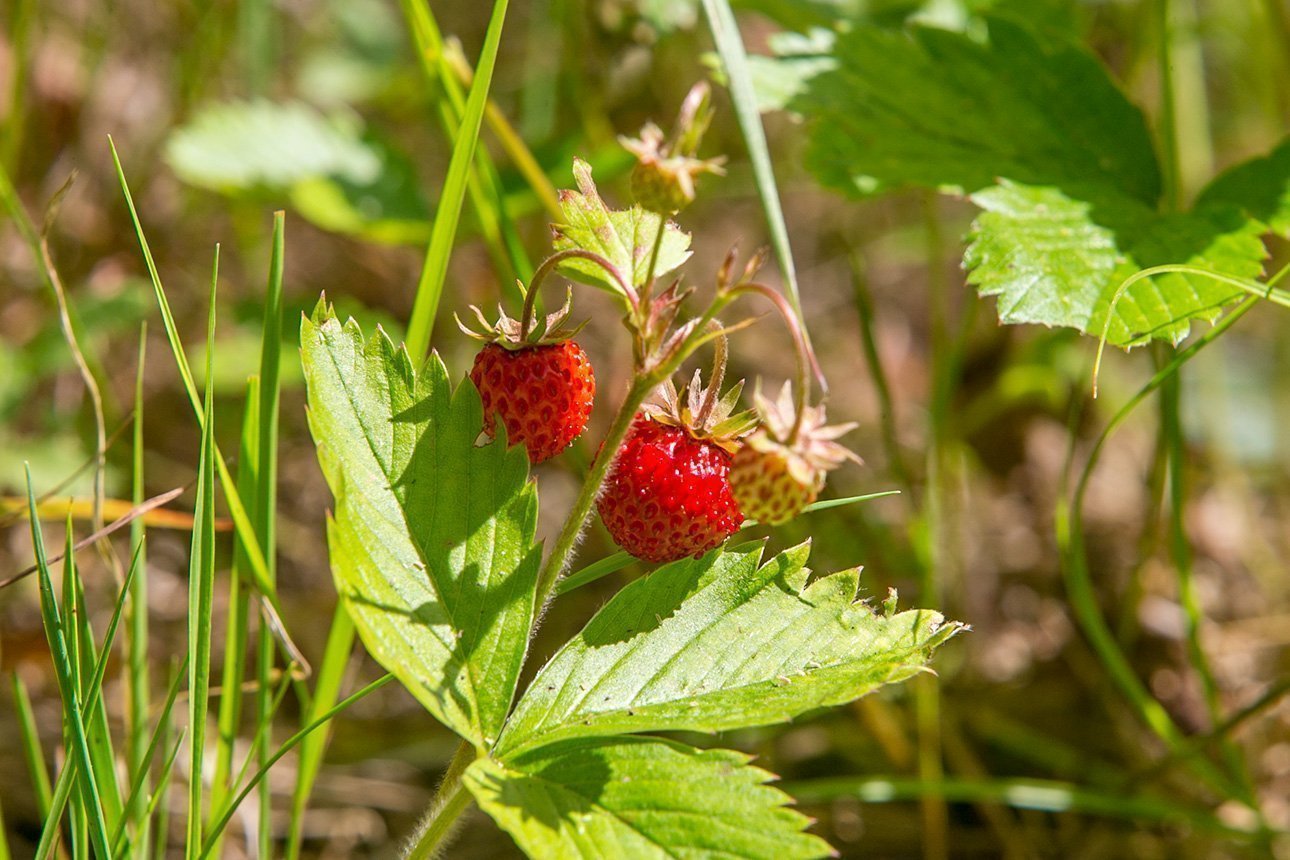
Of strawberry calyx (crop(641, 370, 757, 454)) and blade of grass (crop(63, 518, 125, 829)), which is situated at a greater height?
strawberry calyx (crop(641, 370, 757, 454))

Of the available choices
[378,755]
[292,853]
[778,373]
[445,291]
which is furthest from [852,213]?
[292,853]

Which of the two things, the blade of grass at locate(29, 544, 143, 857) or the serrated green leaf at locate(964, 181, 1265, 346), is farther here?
the serrated green leaf at locate(964, 181, 1265, 346)

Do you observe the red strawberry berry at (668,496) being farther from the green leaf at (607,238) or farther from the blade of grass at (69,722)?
the blade of grass at (69,722)

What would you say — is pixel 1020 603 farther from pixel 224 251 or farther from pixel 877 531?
pixel 224 251

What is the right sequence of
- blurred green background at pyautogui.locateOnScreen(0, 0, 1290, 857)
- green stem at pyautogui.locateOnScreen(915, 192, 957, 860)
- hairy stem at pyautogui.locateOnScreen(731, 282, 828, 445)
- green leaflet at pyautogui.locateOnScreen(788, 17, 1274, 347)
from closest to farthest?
1. hairy stem at pyautogui.locateOnScreen(731, 282, 828, 445)
2. green leaflet at pyautogui.locateOnScreen(788, 17, 1274, 347)
3. green stem at pyautogui.locateOnScreen(915, 192, 957, 860)
4. blurred green background at pyautogui.locateOnScreen(0, 0, 1290, 857)

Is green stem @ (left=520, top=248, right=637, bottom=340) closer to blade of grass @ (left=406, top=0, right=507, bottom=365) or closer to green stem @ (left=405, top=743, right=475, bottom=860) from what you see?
blade of grass @ (left=406, top=0, right=507, bottom=365)

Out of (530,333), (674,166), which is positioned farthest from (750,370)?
(674,166)

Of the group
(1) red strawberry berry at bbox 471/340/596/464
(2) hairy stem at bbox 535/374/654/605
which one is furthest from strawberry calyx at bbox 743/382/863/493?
(1) red strawberry berry at bbox 471/340/596/464

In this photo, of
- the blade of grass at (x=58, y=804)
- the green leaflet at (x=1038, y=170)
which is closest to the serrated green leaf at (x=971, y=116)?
the green leaflet at (x=1038, y=170)
